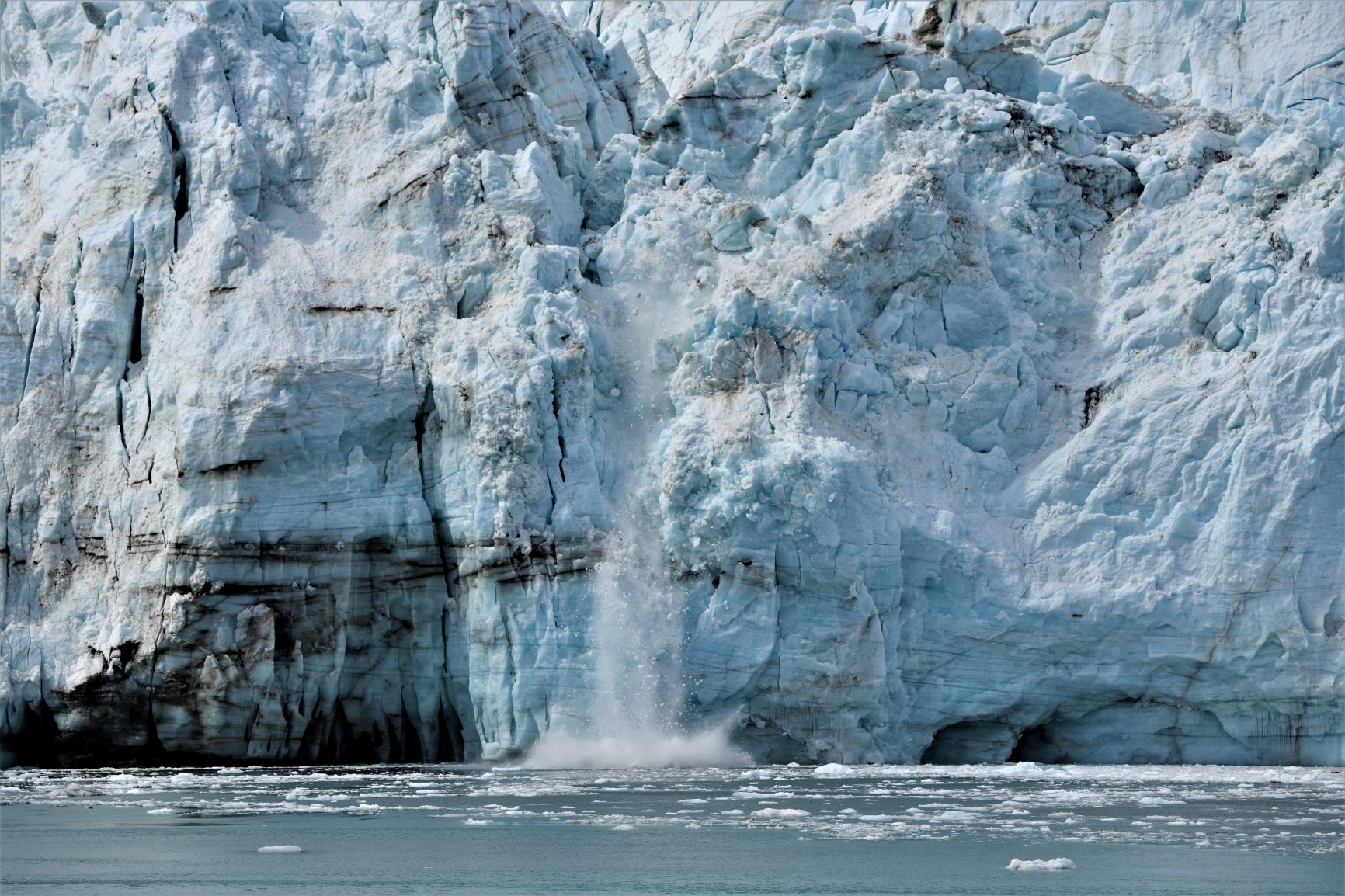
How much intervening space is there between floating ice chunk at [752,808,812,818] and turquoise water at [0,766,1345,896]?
37 millimetres

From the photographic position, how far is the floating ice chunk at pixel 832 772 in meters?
16.7

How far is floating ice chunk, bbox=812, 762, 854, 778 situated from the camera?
54.9 ft

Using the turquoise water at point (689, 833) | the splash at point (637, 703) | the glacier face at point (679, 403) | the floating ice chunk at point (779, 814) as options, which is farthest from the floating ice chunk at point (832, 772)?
the floating ice chunk at point (779, 814)

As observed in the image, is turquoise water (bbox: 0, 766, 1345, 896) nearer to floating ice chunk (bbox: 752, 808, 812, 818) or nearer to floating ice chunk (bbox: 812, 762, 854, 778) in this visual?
floating ice chunk (bbox: 752, 808, 812, 818)

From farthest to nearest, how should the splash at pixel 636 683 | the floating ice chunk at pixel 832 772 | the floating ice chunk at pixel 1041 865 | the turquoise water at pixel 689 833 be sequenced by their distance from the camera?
the splash at pixel 636 683 < the floating ice chunk at pixel 832 772 < the floating ice chunk at pixel 1041 865 < the turquoise water at pixel 689 833

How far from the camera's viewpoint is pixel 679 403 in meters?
19.9

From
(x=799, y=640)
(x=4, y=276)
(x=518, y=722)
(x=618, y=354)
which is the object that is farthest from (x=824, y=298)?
(x=4, y=276)

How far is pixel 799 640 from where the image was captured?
18297mm

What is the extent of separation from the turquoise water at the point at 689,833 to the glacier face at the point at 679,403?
185 cm

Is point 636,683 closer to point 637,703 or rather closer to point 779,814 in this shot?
point 637,703

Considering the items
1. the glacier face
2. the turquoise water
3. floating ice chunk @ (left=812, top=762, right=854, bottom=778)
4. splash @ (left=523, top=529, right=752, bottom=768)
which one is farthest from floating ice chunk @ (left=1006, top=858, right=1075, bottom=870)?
splash @ (left=523, top=529, right=752, bottom=768)

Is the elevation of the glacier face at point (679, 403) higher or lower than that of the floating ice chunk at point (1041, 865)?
higher

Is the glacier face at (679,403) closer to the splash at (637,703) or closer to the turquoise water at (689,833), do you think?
the splash at (637,703)

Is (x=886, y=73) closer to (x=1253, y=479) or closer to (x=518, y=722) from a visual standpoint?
(x=1253, y=479)
